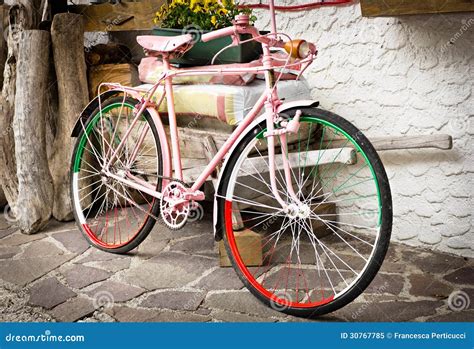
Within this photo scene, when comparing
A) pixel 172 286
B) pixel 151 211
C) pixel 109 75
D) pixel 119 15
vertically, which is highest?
pixel 119 15

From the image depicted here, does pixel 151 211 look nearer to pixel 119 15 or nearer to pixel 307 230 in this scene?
pixel 307 230

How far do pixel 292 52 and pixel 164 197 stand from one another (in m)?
1.17

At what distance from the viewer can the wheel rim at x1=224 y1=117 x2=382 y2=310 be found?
10.8 feet

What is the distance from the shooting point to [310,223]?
3.22m

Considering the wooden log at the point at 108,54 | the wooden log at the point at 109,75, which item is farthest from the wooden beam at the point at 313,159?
the wooden log at the point at 108,54

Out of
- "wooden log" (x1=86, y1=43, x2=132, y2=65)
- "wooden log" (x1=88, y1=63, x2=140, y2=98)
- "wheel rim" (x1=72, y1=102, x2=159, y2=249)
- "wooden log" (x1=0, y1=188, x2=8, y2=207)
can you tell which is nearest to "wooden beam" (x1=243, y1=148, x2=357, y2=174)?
"wheel rim" (x1=72, y1=102, x2=159, y2=249)

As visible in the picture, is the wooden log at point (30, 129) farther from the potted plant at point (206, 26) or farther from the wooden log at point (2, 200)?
the potted plant at point (206, 26)

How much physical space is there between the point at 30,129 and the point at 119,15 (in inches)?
45.7

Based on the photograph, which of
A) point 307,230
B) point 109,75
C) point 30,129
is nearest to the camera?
point 307,230

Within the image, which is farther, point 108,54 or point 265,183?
point 108,54

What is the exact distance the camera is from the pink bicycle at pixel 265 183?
10.1ft

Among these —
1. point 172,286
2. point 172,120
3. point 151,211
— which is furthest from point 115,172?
point 172,286

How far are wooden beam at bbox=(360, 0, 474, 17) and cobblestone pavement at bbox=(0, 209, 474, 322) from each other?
4.83ft

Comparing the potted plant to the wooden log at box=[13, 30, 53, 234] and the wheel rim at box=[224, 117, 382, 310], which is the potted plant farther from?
the wooden log at box=[13, 30, 53, 234]
